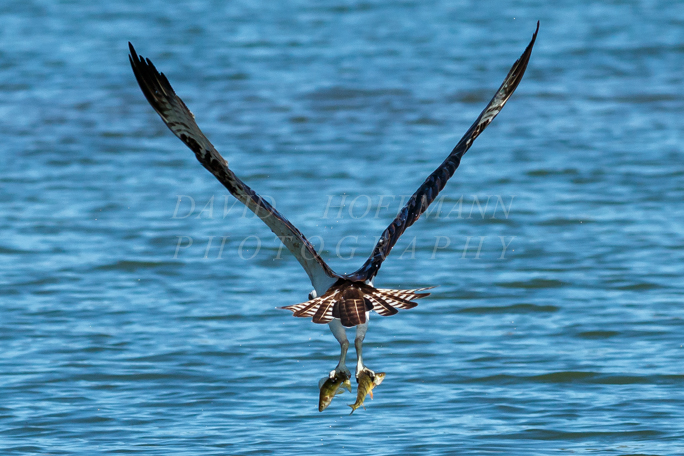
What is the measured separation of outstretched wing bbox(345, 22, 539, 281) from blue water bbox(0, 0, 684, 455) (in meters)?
1.40

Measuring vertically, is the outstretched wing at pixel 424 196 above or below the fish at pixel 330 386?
above

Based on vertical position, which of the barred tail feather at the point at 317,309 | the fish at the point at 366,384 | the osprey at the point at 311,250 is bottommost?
the fish at the point at 366,384

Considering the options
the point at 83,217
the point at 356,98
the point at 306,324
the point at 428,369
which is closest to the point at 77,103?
the point at 356,98

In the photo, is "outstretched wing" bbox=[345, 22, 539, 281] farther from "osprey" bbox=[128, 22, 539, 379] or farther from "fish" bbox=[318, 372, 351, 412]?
"fish" bbox=[318, 372, 351, 412]

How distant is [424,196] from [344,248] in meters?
4.98

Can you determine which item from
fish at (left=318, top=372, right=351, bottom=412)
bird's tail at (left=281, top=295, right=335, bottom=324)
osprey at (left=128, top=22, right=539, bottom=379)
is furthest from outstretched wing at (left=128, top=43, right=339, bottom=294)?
fish at (left=318, top=372, right=351, bottom=412)

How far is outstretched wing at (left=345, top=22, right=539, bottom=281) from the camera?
7.95m

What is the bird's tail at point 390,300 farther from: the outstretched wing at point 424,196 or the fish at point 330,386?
the fish at point 330,386

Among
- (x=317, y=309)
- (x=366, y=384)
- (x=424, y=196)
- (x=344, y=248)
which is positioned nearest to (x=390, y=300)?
(x=317, y=309)

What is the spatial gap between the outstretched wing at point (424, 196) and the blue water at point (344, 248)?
140 cm

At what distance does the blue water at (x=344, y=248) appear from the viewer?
8.98m

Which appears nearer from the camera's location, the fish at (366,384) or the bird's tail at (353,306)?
the bird's tail at (353,306)

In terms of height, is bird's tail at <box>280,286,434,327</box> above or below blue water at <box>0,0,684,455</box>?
below

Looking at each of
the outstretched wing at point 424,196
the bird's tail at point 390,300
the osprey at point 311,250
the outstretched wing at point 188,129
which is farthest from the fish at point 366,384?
the outstretched wing at point 188,129
